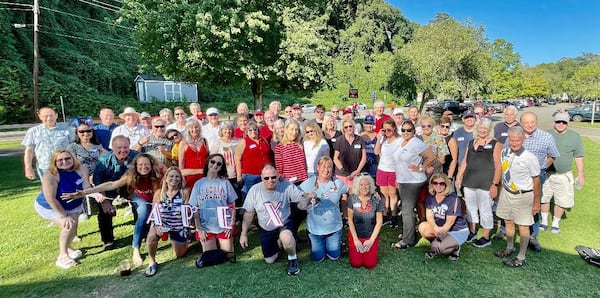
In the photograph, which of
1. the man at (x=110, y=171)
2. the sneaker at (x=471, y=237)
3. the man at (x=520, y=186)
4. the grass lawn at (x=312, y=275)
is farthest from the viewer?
the sneaker at (x=471, y=237)

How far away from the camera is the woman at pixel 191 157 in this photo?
475 centimetres

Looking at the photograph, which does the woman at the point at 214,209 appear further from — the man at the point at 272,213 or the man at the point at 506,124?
the man at the point at 506,124

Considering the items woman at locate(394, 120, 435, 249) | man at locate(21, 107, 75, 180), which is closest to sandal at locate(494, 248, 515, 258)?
woman at locate(394, 120, 435, 249)

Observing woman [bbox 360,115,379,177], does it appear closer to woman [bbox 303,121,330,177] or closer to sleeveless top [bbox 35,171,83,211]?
woman [bbox 303,121,330,177]

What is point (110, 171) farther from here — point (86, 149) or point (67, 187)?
point (86, 149)

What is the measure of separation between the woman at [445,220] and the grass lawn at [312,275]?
0.17 meters

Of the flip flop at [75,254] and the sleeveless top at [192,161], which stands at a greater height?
the sleeveless top at [192,161]

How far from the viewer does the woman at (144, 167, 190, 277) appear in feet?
13.2

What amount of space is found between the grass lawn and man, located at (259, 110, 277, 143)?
1.71 m

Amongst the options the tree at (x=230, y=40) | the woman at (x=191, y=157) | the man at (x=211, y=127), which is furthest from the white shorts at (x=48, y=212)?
the tree at (x=230, y=40)

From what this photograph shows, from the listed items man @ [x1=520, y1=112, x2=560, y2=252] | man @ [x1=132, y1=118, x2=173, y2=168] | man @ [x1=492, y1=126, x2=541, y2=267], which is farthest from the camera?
man @ [x1=132, y1=118, x2=173, y2=168]

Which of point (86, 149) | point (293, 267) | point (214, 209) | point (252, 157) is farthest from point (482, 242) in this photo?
point (86, 149)

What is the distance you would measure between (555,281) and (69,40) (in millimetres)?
39960

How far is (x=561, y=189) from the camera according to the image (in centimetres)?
472
